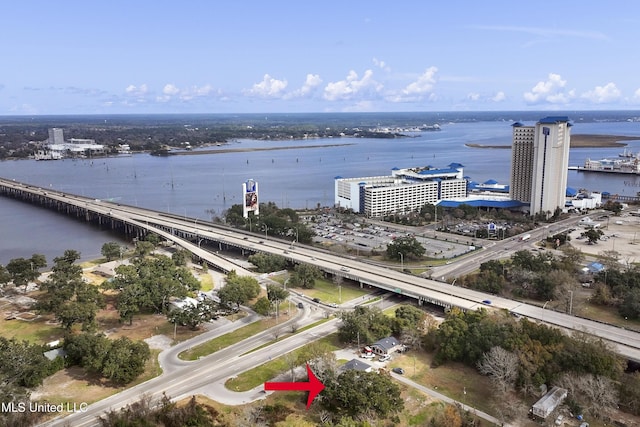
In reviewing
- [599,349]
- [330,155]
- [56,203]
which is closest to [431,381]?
[599,349]

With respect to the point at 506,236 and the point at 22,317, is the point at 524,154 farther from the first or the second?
the point at 22,317

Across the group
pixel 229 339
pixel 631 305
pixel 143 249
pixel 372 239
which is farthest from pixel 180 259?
pixel 631 305

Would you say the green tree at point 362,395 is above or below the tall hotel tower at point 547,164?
below

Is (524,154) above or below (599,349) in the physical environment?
above

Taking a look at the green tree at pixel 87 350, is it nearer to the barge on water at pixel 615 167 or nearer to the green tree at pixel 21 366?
Result: the green tree at pixel 21 366

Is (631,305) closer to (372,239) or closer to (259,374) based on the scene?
(259,374)

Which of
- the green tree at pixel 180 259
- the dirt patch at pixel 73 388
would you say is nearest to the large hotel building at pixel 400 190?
the green tree at pixel 180 259
